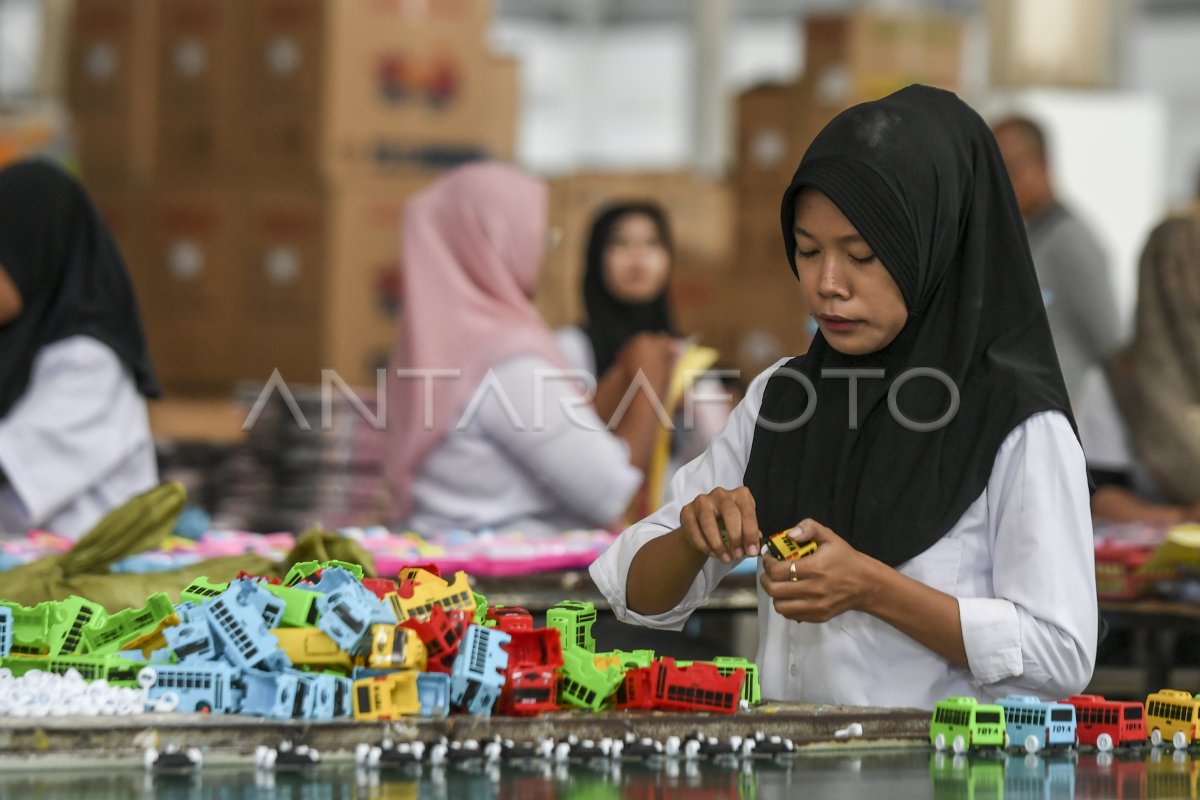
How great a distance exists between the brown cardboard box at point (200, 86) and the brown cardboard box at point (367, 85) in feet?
0.23

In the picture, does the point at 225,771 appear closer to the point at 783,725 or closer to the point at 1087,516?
the point at 783,725

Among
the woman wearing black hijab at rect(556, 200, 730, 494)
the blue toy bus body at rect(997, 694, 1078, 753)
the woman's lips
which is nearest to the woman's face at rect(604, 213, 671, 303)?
the woman wearing black hijab at rect(556, 200, 730, 494)

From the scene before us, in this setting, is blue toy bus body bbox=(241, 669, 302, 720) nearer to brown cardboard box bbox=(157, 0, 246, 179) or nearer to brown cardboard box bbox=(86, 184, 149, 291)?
brown cardboard box bbox=(157, 0, 246, 179)

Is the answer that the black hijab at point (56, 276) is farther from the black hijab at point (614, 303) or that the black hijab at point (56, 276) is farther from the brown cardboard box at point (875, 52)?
the brown cardboard box at point (875, 52)

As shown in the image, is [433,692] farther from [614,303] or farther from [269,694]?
[614,303]

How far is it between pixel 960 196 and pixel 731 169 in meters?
5.37

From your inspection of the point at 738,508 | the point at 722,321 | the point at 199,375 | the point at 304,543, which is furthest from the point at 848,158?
the point at 722,321

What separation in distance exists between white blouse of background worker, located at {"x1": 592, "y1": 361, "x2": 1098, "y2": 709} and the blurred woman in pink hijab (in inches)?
62.2

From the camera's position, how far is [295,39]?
5262mm

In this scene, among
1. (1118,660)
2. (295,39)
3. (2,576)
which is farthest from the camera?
(295,39)

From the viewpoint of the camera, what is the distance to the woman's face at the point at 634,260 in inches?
198

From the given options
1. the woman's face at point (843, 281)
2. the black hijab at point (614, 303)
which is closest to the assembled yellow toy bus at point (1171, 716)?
the woman's face at point (843, 281)

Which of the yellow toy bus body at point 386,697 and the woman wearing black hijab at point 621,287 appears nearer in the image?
the yellow toy bus body at point 386,697

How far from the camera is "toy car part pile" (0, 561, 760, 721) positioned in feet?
5.23
